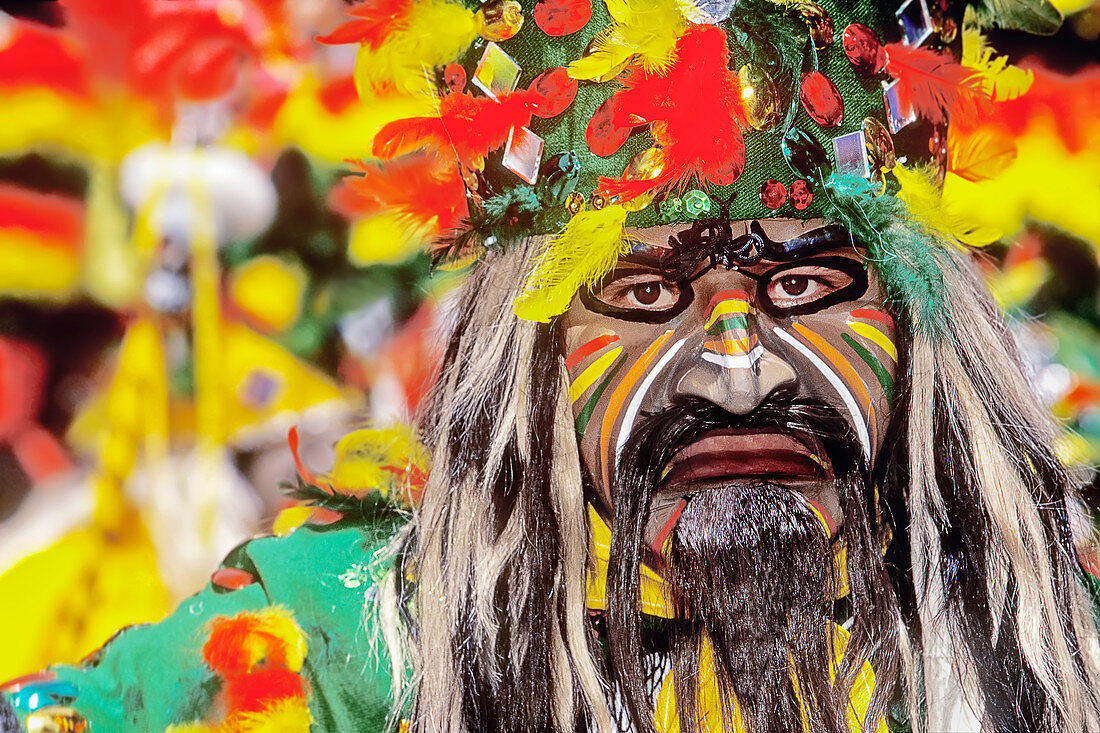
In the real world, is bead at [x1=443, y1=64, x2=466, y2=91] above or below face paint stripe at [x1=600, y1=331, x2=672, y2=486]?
above

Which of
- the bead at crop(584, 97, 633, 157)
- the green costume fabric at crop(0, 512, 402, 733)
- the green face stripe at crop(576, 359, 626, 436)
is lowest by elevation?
the green costume fabric at crop(0, 512, 402, 733)

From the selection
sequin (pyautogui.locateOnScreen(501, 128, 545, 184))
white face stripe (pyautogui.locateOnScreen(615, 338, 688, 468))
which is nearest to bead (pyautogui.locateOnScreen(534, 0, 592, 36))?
sequin (pyautogui.locateOnScreen(501, 128, 545, 184))

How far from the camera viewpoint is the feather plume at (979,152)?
130 cm

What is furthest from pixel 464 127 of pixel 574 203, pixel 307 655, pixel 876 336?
pixel 307 655

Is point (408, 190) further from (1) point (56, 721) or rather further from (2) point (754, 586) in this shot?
(1) point (56, 721)

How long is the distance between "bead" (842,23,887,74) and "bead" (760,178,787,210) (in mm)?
200

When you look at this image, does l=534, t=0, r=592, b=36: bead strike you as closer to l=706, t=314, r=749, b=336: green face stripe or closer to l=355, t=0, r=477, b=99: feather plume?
l=355, t=0, r=477, b=99: feather plume

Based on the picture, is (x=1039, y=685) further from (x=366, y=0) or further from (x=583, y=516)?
(x=366, y=0)

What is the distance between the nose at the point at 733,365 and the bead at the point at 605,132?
0.26 metres

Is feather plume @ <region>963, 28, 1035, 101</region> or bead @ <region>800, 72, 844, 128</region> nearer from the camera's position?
bead @ <region>800, 72, 844, 128</region>

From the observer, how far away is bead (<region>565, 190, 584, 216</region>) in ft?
4.06

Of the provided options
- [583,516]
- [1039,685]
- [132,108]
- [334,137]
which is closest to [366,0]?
[334,137]

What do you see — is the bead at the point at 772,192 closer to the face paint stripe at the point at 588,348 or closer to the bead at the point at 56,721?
the face paint stripe at the point at 588,348

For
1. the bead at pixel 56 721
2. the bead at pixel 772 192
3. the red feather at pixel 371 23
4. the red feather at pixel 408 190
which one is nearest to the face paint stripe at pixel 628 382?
the bead at pixel 772 192
